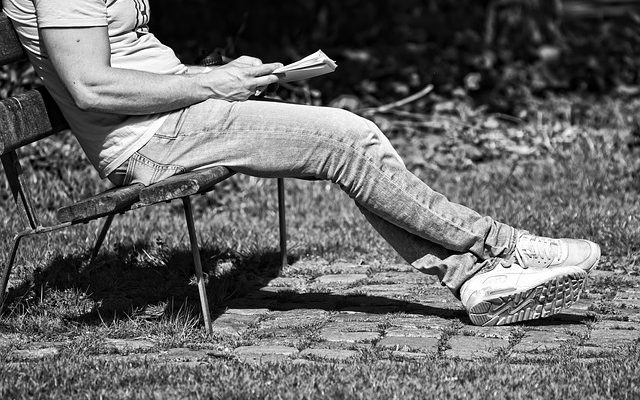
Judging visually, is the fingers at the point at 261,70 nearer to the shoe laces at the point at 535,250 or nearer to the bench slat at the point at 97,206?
the bench slat at the point at 97,206

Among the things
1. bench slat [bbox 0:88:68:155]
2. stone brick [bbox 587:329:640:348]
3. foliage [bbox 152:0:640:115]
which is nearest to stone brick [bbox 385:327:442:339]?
stone brick [bbox 587:329:640:348]

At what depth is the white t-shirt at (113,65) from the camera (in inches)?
159

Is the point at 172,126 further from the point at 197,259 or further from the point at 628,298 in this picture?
the point at 628,298

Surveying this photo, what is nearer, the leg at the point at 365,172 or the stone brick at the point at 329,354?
the stone brick at the point at 329,354

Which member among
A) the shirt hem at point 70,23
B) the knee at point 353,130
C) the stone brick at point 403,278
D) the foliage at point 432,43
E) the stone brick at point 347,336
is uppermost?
the shirt hem at point 70,23

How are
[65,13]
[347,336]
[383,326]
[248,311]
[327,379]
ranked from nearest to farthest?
[327,379]
[65,13]
[347,336]
[383,326]
[248,311]

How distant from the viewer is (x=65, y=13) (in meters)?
3.80

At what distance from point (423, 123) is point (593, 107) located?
1.55m

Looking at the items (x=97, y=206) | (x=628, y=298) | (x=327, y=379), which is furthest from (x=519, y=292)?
(x=97, y=206)

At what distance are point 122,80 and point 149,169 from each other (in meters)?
0.35

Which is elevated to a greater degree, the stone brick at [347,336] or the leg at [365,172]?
the leg at [365,172]

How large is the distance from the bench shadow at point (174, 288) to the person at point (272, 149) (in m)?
0.26

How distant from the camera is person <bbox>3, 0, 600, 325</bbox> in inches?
157

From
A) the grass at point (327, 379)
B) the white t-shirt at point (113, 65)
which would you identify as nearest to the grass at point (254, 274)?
the grass at point (327, 379)
